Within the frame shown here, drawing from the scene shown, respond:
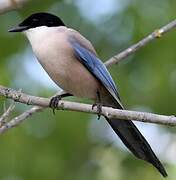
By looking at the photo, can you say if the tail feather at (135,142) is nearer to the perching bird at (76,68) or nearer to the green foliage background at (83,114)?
the perching bird at (76,68)

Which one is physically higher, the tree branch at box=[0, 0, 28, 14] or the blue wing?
the tree branch at box=[0, 0, 28, 14]

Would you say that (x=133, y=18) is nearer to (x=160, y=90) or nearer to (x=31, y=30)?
(x=160, y=90)

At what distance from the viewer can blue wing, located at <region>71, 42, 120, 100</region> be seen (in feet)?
17.7

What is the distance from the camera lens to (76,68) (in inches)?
213

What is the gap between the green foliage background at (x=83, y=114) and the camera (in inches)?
259

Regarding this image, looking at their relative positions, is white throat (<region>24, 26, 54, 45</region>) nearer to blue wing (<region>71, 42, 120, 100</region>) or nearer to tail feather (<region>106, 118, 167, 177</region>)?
blue wing (<region>71, 42, 120, 100</region>)

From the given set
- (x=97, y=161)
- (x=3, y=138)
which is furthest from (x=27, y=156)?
(x=97, y=161)

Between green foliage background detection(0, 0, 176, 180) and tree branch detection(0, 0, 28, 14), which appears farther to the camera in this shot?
green foliage background detection(0, 0, 176, 180)

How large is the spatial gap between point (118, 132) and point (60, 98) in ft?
1.70

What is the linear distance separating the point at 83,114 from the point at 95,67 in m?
1.37

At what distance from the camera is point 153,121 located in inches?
174

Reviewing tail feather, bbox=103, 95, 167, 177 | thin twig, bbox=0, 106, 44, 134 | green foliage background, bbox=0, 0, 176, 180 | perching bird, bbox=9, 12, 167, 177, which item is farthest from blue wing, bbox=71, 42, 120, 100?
green foliage background, bbox=0, 0, 176, 180

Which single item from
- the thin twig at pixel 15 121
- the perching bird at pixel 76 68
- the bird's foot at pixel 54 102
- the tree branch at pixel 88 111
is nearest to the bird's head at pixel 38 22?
the perching bird at pixel 76 68

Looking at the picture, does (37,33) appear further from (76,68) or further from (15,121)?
(15,121)
